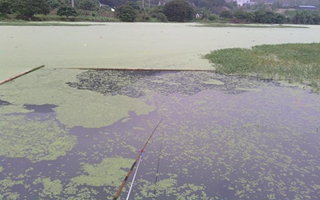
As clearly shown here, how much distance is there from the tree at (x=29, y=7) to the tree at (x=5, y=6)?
25 cm

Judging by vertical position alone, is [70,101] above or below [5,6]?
below

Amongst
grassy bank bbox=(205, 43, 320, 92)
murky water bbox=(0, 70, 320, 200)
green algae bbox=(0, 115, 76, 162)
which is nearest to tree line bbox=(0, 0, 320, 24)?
grassy bank bbox=(205, 43, 320, 92)

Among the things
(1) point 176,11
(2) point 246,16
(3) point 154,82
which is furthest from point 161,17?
(3) point 154,82

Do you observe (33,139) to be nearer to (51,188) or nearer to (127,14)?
(51,188)

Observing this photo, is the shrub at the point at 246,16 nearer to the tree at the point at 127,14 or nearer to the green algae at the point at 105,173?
the tree at the point at 127,14

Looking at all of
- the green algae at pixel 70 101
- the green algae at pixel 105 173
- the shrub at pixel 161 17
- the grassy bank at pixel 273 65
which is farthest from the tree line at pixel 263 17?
the green algae at pixel 105 173

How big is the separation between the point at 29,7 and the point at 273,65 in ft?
48.5

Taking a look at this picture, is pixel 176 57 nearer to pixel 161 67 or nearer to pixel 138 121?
pixel 161 67

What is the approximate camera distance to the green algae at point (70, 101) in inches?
93.7

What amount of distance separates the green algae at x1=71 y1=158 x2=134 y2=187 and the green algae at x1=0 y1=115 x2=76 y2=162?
280 mm

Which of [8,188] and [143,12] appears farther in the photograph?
[143,12]

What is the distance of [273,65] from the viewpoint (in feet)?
15.3

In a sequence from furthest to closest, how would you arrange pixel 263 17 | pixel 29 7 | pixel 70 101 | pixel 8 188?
pixel 263 17, pixel 29 7, pixel 70 101, pixel 8 188

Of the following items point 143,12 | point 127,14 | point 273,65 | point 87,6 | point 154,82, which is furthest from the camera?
point 87,6
